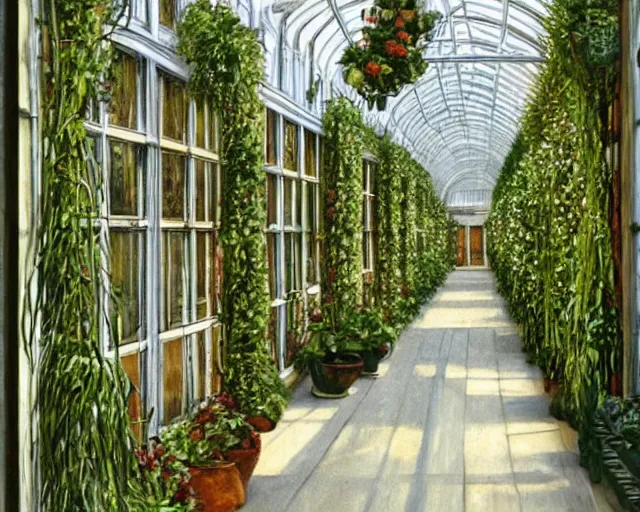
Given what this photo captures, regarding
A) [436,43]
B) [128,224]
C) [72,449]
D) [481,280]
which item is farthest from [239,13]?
[481,280]

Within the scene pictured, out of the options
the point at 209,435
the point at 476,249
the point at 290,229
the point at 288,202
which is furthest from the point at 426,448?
the point at 476,249

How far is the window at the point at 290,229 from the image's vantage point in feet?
21.5

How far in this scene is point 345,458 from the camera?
5.02 metres

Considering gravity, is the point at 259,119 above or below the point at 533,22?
below

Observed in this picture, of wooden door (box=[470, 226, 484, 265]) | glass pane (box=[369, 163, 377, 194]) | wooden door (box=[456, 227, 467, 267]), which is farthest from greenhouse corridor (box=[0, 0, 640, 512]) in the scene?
wooden door (box=[470, 226, 484, 265])

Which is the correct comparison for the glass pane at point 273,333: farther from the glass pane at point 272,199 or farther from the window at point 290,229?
the glass pane at point 272,199

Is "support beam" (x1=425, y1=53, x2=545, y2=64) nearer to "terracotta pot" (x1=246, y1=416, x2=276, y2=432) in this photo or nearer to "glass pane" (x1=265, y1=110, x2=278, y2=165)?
"glass pane" (x1=265, y1=110, x2=278, y2=165)

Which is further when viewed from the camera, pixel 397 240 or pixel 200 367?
pixel 397 240

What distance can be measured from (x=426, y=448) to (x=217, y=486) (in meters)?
1.69

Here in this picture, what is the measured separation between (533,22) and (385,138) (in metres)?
3.16

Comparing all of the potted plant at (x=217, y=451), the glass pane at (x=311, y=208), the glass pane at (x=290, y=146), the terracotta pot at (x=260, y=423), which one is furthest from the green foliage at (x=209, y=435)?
the glass pane at (x=311, y=208)

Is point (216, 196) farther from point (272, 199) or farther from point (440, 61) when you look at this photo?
point (440, 61)

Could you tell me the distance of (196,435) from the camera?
4113 millimetres

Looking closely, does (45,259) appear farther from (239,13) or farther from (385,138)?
(385,138)
